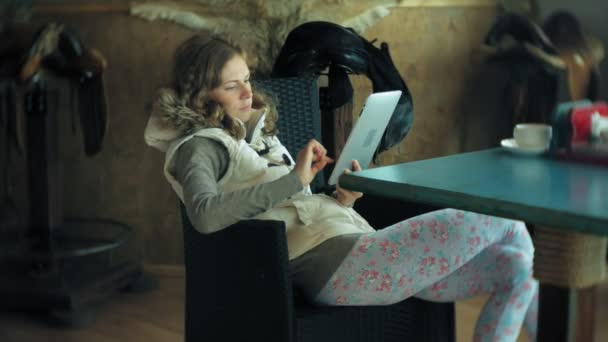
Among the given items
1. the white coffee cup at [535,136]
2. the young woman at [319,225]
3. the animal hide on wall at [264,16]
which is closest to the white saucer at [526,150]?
the white coffee cup at [535,136]

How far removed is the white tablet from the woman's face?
269 mm

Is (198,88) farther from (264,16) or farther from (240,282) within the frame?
(264,16)

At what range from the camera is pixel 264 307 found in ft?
5.40

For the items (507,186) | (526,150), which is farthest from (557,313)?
(526,150)

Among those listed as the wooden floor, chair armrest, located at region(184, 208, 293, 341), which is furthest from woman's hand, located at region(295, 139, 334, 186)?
the wooden floor

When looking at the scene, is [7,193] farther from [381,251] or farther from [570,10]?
[570,10]

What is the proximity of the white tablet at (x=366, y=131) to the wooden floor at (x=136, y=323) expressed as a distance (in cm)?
108

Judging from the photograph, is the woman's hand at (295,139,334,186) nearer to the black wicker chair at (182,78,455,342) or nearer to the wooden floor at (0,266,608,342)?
the black wicker chair at (182,78,455,342)

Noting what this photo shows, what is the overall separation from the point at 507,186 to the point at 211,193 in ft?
1.80

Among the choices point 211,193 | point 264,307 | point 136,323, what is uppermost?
point 211,193

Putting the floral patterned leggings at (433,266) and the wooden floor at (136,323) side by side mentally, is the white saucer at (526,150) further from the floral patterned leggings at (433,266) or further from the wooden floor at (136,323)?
the wooden floor at (136,323)

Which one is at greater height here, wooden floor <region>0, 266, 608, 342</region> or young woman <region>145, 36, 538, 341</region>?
young woman <region>145, 36, 538, 341</region>

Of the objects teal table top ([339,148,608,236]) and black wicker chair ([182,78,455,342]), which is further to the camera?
black wicker chair ([182,78,455,342])

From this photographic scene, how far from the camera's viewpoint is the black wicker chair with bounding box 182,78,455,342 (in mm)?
1613
